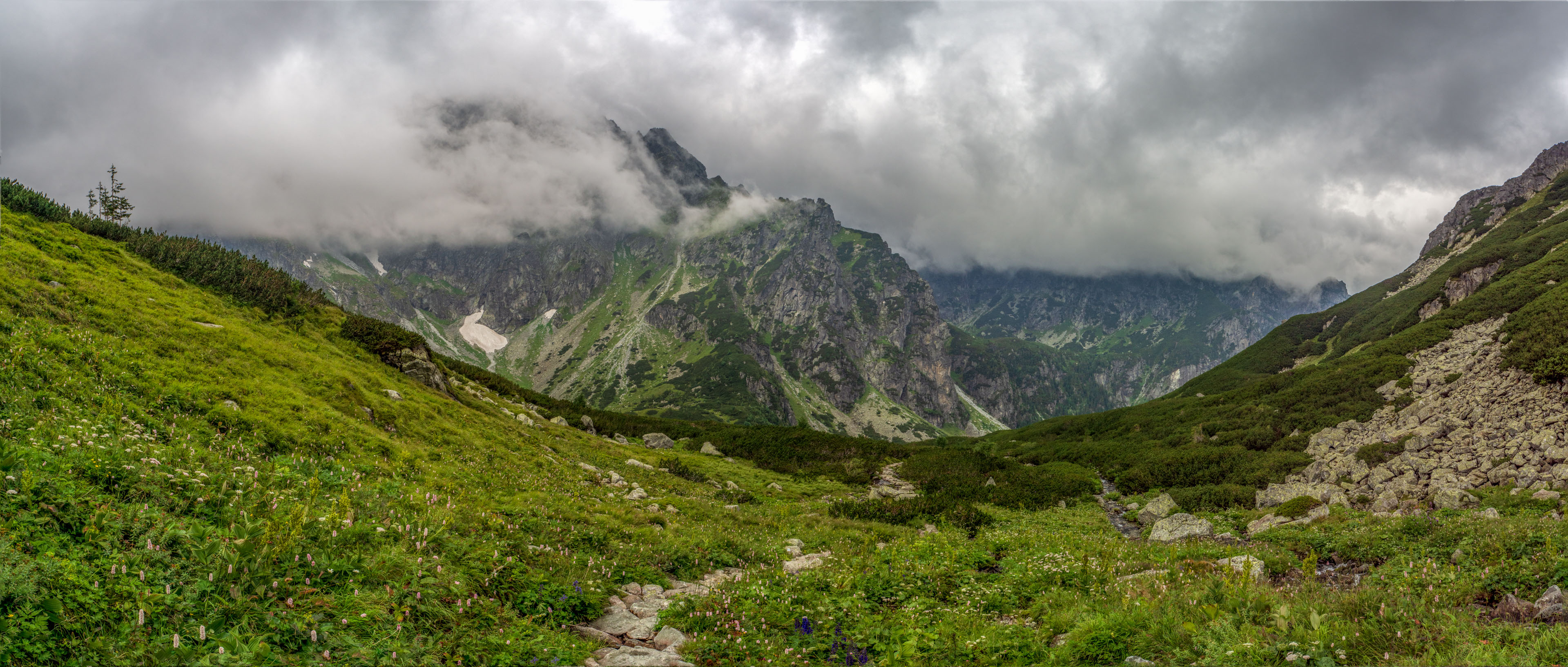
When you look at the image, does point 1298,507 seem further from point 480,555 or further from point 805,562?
point 480,555

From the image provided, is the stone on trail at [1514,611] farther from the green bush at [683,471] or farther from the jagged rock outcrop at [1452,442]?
the green bush at [683,471]

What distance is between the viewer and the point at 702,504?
71.7ft

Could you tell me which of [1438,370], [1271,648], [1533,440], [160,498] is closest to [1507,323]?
[1438,370]

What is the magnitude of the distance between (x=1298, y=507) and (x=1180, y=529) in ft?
21.7

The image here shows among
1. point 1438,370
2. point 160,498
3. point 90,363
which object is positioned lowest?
point 160,498

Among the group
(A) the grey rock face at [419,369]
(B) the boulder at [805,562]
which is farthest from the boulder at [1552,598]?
(A) the grey rock face at [419,369]

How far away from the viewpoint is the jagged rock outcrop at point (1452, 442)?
84.7ft

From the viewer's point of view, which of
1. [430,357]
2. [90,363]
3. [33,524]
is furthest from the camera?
[430,357]

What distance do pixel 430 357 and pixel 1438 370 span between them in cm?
8075

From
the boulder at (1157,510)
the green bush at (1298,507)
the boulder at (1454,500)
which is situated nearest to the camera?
the boulder at (1454,500)

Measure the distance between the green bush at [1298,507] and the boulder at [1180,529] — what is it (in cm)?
365

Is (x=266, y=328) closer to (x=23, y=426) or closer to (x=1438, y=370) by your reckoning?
(x=23, y=426)

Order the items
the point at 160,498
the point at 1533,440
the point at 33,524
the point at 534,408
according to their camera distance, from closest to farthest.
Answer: the point at 33,524, the point at 160,498, the point at 1533,440, the point at 534,408

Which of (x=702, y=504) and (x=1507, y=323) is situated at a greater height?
(x=1507, y=323)
